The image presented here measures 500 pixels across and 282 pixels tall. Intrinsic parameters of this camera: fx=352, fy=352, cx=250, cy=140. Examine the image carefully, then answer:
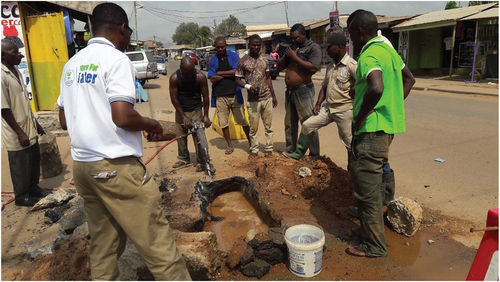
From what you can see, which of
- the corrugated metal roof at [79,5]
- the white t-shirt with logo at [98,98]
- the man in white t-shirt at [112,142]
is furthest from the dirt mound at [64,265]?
the corrugated metal roof at [79,5]

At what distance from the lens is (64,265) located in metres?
2.76

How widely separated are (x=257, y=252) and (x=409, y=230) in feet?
4.76

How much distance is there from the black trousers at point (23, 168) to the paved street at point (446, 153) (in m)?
2.92

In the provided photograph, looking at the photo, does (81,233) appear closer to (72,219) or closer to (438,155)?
(72,219)

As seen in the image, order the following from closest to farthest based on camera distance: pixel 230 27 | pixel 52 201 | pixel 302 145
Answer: pixel 52 201 → pixel 302 145 → pixel 230 27

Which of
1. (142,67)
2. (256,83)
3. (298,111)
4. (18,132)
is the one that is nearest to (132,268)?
(18,132)

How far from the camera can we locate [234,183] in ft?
15.8

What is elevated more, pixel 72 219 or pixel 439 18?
pixel 439 18

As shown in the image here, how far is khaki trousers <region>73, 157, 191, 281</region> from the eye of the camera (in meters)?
2.06

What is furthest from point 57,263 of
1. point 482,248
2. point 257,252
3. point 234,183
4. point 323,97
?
point 323,97

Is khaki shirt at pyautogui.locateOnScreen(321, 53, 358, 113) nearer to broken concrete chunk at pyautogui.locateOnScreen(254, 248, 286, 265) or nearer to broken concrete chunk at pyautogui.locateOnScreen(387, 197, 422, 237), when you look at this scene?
broken concrete chunk at pyautogui.locateOnScreen(387, 197, 422, 237)

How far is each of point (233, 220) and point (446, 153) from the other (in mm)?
3710

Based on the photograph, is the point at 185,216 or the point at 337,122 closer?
the point at 185,216

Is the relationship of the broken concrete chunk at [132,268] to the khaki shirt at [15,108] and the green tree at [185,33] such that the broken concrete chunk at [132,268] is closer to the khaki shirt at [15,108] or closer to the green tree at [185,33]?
the khaki shirt at [15,108]
